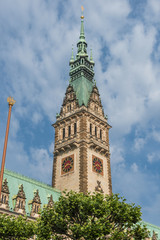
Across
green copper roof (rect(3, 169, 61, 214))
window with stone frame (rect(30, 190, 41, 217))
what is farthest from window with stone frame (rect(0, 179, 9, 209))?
window with stone frame (rect(30, 190, 41, 217))

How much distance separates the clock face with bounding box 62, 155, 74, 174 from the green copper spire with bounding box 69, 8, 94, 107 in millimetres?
16330

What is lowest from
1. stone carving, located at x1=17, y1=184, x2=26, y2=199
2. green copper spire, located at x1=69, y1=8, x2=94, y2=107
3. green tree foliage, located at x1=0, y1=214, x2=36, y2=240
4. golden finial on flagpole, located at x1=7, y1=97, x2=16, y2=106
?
green tree foliage, located at x1=0, y1=214, x2=36, y2=240

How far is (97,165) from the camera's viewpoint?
81.4 m

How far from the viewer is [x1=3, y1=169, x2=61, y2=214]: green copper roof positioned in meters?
69.7

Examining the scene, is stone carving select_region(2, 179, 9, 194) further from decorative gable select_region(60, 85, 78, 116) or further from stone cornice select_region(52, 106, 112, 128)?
decorative gable select_region(60, 85, 78, 116)

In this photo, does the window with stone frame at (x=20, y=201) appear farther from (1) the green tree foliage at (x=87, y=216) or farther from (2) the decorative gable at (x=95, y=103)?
(2) the decorative gable at (x=95, y=103)

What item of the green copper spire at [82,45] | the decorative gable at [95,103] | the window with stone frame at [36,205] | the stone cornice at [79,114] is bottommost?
the window with stone frame at [36,205]

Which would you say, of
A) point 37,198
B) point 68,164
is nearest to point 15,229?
point 37,198

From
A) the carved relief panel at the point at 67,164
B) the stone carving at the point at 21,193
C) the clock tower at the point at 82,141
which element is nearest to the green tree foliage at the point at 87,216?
the stone carving at the point at 21,193

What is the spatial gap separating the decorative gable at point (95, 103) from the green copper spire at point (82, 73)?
1.18 m

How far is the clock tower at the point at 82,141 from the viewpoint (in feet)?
255

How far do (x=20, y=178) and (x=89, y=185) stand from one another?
16385 millimetres

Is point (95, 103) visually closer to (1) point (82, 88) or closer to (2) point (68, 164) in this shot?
(1) point (82, 88)

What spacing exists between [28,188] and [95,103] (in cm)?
3265
